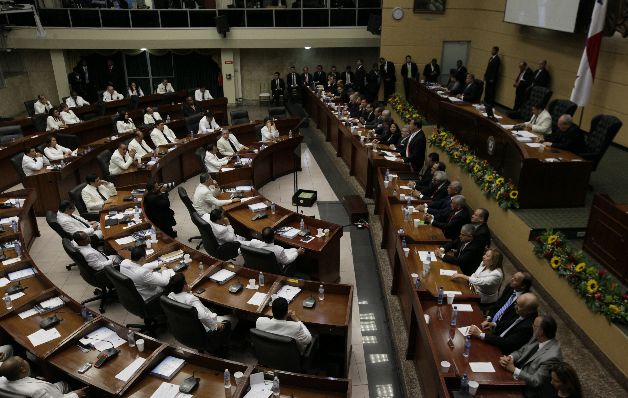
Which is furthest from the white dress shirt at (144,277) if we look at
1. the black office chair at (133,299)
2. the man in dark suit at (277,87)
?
the man in dark suit at (277,87)

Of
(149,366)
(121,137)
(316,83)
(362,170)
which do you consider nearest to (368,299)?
(149,366)

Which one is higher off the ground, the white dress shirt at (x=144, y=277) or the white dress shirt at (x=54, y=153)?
the white dress shirt at (x=54, y=153)

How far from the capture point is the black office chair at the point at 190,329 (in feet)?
17.0

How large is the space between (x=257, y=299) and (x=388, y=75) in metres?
13.0

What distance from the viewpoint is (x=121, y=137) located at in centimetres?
1198

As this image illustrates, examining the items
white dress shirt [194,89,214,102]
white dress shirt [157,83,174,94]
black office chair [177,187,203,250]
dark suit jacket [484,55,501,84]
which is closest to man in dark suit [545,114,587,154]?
black office chair [177,187,203,250]

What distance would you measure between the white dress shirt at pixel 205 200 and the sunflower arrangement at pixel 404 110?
7.07 metres

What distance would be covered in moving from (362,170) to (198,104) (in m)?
7.34

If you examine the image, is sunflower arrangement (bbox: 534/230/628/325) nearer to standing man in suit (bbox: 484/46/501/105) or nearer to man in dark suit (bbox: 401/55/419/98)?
standing man in suit (bbox: 484/46/501/105)

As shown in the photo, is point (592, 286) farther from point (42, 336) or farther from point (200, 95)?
point (200, 95)

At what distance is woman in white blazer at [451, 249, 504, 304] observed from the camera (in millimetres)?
5562

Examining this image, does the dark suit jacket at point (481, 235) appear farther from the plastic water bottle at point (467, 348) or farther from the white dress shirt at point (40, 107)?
the white dress shirt at point (40, 107)

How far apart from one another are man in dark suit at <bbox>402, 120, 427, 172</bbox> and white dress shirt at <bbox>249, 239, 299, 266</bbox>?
166 inches

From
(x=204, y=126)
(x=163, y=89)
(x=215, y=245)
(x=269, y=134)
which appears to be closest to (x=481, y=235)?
(x=215, y=245)
